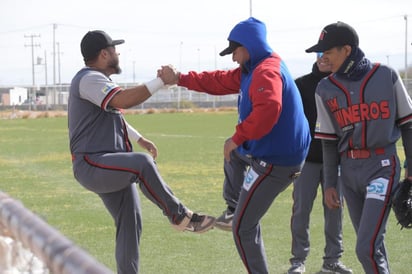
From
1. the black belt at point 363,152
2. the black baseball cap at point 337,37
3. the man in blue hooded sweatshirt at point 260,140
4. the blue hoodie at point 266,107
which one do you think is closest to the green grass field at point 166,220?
the man in blue hooded sweatshirt at point 260,140

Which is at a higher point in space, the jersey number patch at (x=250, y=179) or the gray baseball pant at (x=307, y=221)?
the jersey number patch at (x=250, y=179)

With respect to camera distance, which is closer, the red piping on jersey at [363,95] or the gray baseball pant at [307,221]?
the red piping on jersey at [363,95]

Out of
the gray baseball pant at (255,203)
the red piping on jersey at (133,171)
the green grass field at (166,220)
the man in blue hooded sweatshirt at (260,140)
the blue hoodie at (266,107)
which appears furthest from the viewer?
the green grass field at (166,220)

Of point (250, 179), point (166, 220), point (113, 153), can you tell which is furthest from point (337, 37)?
point (166, 220)

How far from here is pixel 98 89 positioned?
6258 mm

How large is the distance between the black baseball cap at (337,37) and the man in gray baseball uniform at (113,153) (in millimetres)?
1468

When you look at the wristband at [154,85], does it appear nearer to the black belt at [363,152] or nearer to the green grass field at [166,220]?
the green grass field at [166,220]

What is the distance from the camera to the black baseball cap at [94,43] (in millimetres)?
6586

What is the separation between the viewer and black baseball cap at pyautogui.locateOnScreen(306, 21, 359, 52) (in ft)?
19.1

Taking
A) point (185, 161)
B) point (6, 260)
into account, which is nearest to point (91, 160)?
point (6, 260)

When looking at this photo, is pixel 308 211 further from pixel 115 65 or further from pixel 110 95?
pixel 110 95

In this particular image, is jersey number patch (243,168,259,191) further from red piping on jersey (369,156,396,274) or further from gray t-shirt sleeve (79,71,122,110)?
gray t-shirt sleeve (79,71,122,110)

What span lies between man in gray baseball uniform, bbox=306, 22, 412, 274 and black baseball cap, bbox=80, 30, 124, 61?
5.84ft

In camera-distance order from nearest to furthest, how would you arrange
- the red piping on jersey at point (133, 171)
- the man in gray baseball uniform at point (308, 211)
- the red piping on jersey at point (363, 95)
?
the red piping on jersey at point (363, 95) < the red piping on jersey at point (133, 171) < the man in gray baseball uniform at point (308, 211)
